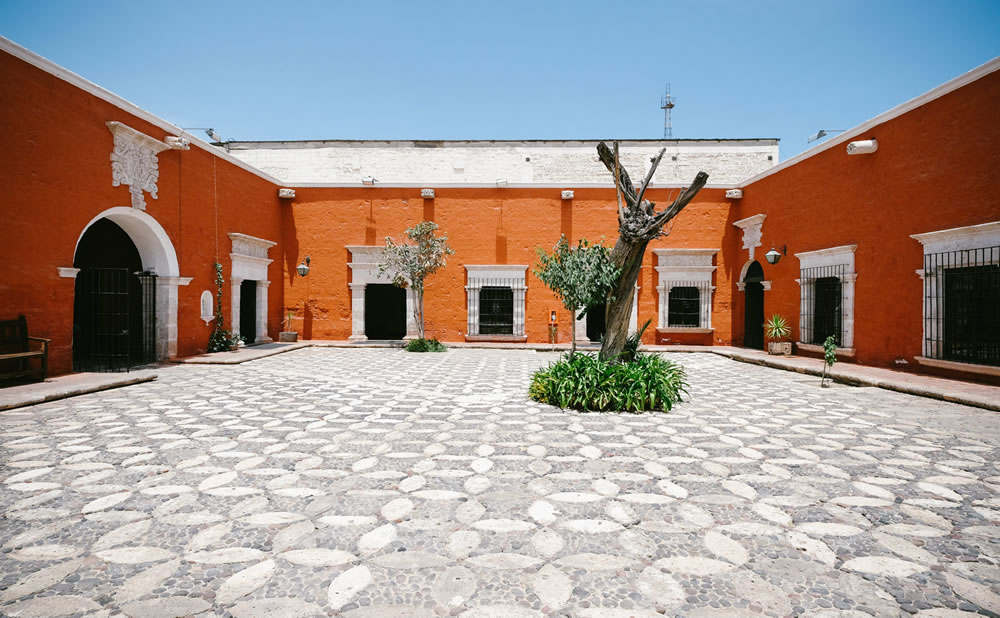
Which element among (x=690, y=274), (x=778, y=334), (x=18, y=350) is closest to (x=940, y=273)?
(x=778, y=334)

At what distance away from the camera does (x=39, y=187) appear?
7.30 metres

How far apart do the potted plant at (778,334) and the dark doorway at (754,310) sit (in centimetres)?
148

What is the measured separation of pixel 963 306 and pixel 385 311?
45.3 feet

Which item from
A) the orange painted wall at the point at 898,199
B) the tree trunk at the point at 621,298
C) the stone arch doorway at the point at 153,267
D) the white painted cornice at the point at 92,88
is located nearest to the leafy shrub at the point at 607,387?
the tree trunk at the point at 621,298

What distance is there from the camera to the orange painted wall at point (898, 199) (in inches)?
295

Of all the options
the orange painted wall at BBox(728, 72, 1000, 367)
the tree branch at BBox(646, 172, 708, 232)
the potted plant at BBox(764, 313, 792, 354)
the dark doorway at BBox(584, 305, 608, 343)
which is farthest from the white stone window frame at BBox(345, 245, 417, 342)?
the orange painted wall at BBox(728, 72, 1000, 367)

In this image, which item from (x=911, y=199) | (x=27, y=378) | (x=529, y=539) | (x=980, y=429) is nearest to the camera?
(x=529, y=539)

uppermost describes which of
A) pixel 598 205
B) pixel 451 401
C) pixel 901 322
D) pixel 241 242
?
pixel 598 205

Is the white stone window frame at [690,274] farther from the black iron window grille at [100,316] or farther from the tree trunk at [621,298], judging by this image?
the black iron window grille at [100,316]

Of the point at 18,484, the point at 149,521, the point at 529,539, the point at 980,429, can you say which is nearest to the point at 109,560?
the point at 149,521

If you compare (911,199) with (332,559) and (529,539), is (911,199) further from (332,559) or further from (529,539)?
(332,559)

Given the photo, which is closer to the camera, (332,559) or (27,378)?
(332,559)

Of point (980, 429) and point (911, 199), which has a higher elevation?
point (911, 199)

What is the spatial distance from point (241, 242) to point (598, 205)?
10.2m
